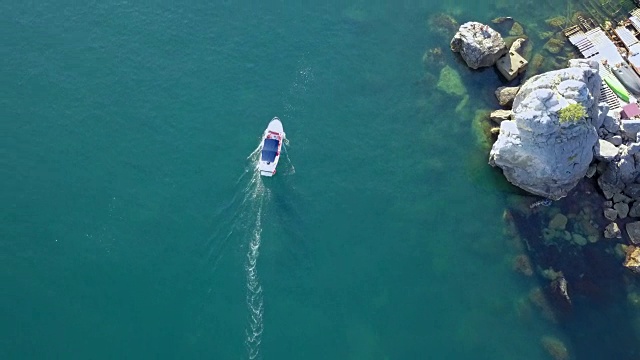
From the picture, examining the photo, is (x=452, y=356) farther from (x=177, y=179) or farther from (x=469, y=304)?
(x=177, y=179)

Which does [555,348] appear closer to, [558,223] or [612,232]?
[558,223]

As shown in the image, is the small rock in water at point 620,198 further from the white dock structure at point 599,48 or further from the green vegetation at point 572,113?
the white dock structure at point 599,48

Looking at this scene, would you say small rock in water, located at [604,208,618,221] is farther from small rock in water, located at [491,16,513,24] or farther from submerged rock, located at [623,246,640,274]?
small rock in water, located at [491,16,513,24]

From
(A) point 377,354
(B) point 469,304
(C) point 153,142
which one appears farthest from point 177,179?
(B) point 469,304

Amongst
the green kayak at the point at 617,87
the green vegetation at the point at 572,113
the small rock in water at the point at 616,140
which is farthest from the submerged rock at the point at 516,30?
the small rock in water at the point at 616,140

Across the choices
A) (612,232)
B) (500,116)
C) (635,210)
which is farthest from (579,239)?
(500,116)

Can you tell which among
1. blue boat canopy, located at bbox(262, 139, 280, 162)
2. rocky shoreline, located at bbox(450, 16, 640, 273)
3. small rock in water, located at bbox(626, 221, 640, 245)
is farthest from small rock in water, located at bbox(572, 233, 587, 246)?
→ blue boat canopy, located at bbox(262, 139, 280, 162)
